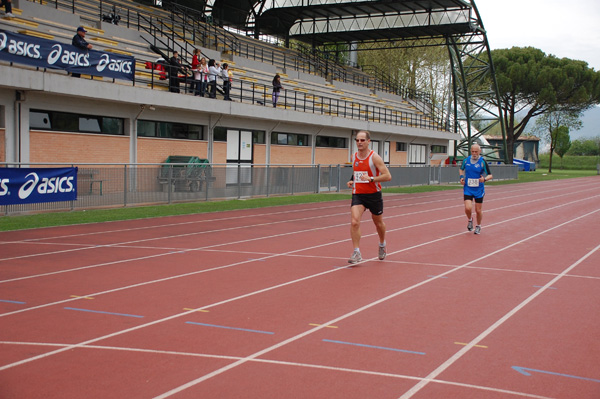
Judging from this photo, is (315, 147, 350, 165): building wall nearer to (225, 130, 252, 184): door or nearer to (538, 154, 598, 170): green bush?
(225, 130, 252, 184): door

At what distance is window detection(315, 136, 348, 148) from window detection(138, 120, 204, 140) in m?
10.1

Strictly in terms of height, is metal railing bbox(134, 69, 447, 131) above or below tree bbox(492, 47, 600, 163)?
below

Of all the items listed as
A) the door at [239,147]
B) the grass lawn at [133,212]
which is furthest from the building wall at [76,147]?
the door at [239,147]

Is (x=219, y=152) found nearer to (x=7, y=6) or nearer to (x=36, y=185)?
(x=7, y=6)

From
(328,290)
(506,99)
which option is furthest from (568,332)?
(506,99)

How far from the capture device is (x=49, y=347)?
5469 mm

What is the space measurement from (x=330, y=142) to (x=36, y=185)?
2271 cm

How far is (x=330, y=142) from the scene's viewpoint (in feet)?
120

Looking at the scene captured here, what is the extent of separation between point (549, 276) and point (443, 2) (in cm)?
3404

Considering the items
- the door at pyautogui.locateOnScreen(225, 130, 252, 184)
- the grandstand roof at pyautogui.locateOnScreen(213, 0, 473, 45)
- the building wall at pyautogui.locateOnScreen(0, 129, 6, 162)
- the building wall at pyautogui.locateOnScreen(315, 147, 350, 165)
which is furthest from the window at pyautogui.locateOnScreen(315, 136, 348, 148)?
the building wall at pyautogui.locateOnScreen(0, 129, 6, 162)

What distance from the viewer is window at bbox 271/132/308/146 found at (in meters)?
32.0

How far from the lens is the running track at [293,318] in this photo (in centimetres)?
471

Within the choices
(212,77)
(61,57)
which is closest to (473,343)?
(61,57)

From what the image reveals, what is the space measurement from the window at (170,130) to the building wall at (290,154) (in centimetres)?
565
